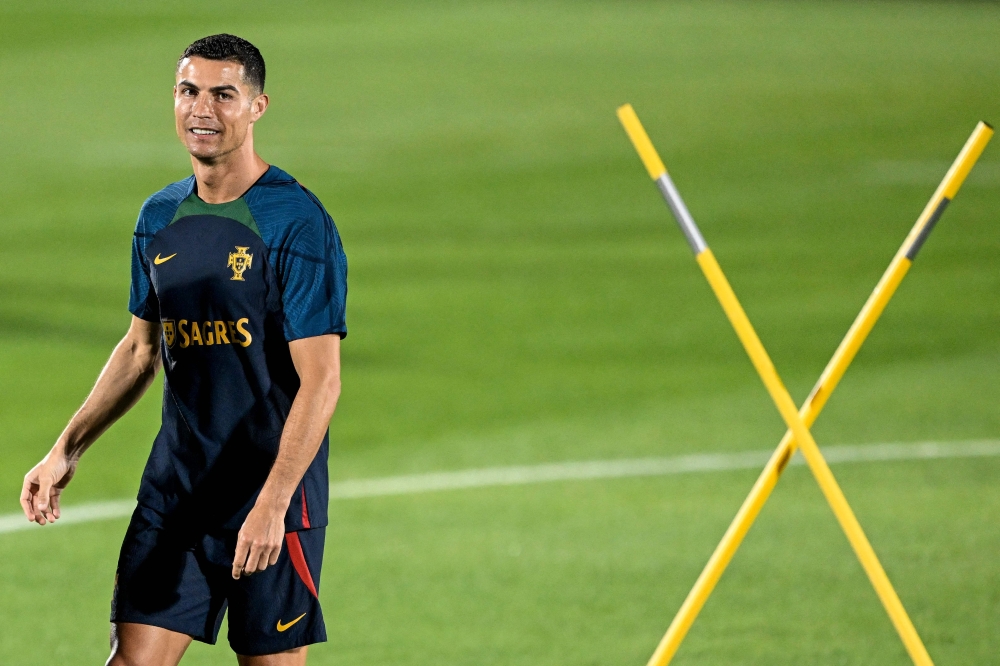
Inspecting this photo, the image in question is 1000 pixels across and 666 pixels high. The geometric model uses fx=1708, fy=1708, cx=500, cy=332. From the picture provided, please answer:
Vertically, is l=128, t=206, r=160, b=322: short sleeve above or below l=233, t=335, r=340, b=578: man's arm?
above

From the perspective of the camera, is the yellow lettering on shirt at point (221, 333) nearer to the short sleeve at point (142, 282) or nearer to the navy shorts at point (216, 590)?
the short sleeve at point (142, 282)

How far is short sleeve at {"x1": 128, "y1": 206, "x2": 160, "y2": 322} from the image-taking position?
196 inches

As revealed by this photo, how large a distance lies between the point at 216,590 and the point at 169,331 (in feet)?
2.63

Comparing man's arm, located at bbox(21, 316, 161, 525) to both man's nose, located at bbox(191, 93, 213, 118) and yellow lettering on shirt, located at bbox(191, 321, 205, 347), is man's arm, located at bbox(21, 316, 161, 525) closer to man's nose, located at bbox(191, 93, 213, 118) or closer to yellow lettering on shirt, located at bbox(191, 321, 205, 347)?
yellow lettering on shirt, located at bbox(191, 321, 205, 347)

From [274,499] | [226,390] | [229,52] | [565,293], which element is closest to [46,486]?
[226,390]

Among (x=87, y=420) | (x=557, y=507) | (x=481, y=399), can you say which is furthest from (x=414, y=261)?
(x=87, y=420)

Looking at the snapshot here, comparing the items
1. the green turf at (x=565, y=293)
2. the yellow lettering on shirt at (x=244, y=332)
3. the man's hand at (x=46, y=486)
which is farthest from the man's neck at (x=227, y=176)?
the green turf at (x=565, y=293)

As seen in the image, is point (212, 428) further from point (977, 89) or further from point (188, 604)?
point (977, 89)

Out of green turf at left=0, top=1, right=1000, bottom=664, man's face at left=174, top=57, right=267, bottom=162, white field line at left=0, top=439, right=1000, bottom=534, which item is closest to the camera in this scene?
man's face at left=174, top=57, right=267, bottom=162

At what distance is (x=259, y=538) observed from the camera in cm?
461

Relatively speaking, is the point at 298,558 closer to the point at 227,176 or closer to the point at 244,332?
the point at 244,332

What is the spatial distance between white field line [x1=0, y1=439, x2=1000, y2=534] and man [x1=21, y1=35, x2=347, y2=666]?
5.35 m

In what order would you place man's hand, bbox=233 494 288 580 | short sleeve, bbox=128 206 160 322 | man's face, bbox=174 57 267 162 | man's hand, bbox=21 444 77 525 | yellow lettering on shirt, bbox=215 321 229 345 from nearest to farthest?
man's hand, bbox=233 494 288 580 → man's face, bbox=174 57 267 162 → yellow lettering on shirt, bbox=215 321 229 345 → short sleeve, bbox=128 206 160 322 → man's hand, bbox=21 444 77 525

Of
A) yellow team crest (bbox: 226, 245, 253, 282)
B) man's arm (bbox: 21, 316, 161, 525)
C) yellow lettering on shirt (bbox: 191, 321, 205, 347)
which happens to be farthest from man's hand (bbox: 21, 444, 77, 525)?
yellow team crest (bbox: 226, 245, 253, 282)
